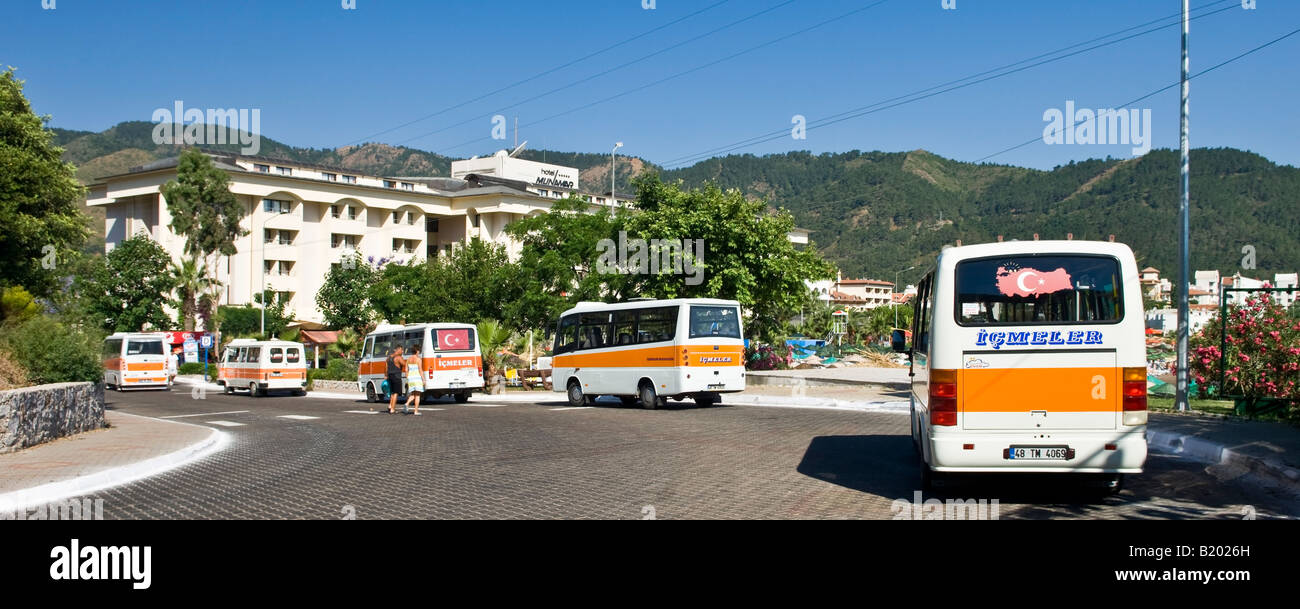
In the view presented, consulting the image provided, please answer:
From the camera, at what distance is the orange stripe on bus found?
8859 mm

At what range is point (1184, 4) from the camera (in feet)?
64.4

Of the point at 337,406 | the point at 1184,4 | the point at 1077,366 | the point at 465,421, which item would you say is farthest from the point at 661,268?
the point at 1077,366

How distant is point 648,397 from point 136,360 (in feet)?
95.3

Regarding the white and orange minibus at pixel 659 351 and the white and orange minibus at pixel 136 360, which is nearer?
the white and orange minibus at pixel 659 351

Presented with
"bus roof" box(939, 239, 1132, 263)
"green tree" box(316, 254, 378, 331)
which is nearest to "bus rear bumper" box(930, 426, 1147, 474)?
"bus roof" box(939, 239, 1132, 263)

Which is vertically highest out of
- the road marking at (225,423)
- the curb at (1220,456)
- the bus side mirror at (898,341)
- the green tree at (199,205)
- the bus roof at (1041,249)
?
the green tree at (199,205)

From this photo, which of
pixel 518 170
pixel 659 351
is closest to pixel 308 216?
pixel 518 170

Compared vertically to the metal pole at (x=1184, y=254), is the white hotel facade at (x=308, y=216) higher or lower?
higher

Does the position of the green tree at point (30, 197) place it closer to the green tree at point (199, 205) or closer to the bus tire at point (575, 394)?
the bus tire at point (575, 394)

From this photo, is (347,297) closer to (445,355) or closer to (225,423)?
(445,355)

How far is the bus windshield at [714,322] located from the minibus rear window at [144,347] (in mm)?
30528

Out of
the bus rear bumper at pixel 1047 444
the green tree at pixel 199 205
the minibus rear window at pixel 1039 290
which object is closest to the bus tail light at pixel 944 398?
the bus rear bumper at pixel 1047 444

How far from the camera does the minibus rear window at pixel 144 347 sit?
138ft
